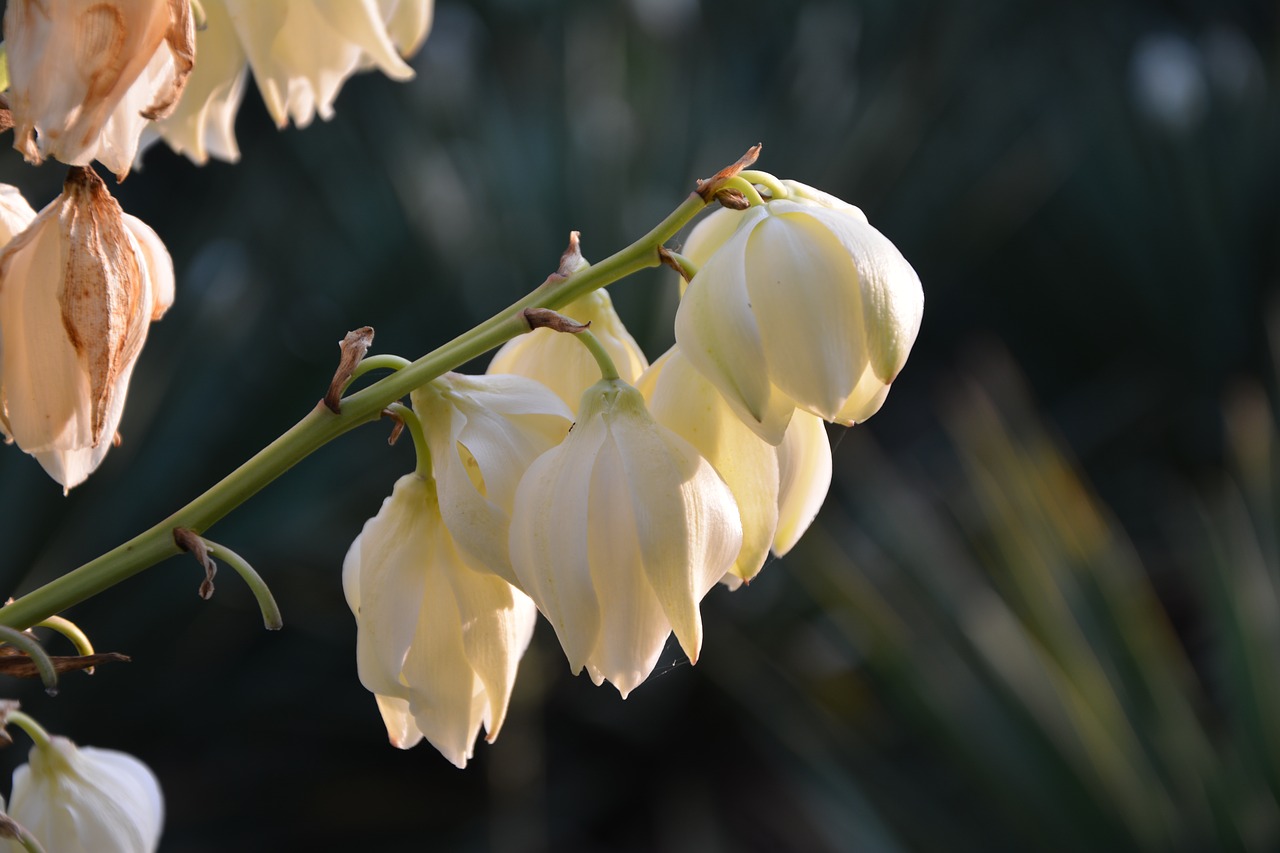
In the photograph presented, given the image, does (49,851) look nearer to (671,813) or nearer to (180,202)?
(671,813)

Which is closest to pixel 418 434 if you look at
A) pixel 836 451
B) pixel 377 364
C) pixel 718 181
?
pixel 377 364

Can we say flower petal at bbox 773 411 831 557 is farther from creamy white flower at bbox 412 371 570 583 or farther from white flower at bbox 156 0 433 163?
white flower at bbox 156 0 433 163

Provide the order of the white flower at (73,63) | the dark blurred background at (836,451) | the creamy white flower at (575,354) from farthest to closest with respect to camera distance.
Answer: the dark blurred background at (836,451) < the creamy white flower at (575,354) < the white flower at (73,63)

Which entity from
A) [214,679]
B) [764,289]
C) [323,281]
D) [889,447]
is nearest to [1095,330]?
[889,447]

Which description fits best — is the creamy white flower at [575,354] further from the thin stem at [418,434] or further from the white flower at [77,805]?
the white flower at [77,805]

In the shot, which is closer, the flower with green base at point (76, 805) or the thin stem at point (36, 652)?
the thin stem at point (36, 652)

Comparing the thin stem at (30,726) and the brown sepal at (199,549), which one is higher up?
the brown sepal at (199,549)

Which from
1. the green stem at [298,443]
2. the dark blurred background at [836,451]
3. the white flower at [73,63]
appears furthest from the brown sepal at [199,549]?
the dark blurred background at [836,451]
